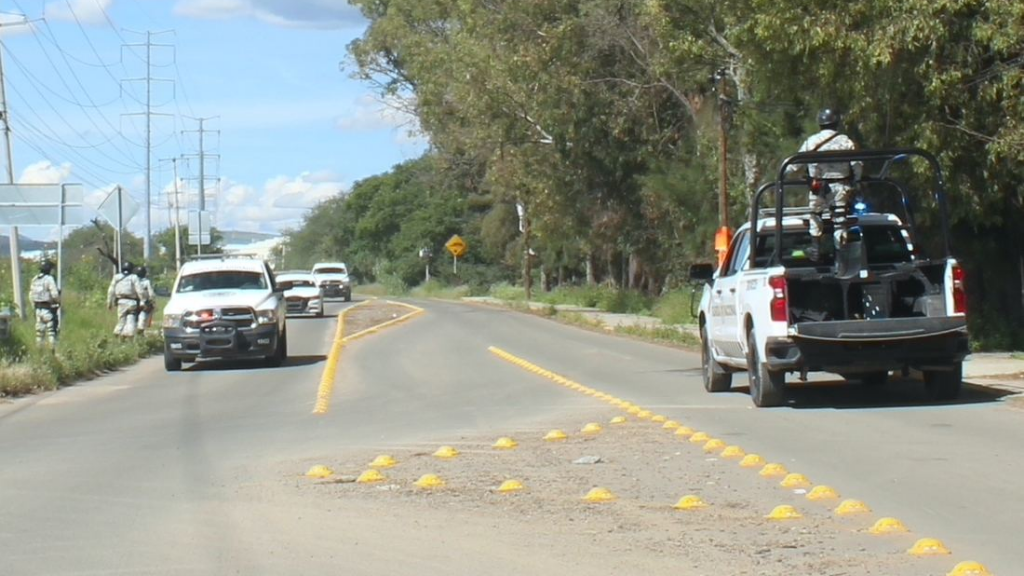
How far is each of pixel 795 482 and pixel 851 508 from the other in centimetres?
114

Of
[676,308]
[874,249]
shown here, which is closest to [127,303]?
[676,308]

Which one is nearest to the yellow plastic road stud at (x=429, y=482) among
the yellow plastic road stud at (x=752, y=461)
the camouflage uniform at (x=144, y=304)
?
the yellow plastic road stud at (x=752, y=461)

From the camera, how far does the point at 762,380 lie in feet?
48.7

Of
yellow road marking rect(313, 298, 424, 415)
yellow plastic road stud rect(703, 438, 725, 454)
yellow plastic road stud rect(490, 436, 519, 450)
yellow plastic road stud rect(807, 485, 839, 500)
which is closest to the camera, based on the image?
yellow plastic road stud rect(807, 485, 839, 500)

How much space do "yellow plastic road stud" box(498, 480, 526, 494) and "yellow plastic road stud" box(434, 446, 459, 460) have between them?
1.71m

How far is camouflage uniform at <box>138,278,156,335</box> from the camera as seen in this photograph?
31.2m

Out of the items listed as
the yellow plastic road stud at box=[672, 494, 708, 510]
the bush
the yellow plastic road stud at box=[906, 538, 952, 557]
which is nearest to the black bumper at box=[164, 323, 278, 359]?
the bush

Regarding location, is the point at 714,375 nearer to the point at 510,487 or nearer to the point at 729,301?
the point at 729,301

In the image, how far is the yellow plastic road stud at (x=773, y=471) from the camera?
417 inches

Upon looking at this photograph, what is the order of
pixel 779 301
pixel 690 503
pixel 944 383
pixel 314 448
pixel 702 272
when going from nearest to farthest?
pixel 690 503, pixel 314 448, pixel 779 301, pixel 944 383, pixel 702 272

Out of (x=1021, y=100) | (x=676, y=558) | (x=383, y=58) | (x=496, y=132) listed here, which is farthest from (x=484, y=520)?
(x=383, y=58)

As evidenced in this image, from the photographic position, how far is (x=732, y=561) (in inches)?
304

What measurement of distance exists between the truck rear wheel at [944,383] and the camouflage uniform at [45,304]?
16.2m

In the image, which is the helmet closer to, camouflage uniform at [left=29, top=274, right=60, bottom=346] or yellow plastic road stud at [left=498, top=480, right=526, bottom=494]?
yellow plastic road stud at [left=498, top=480, right=526, bottom=494]
